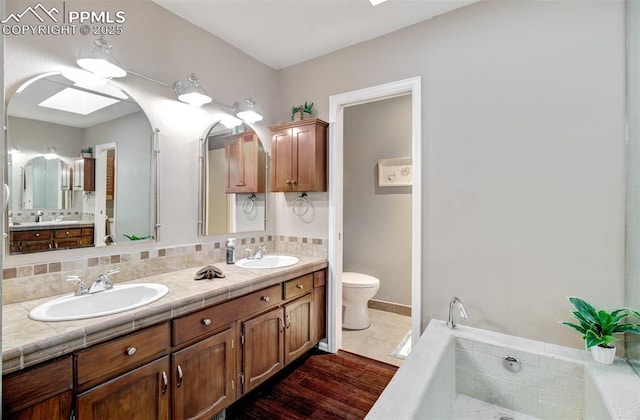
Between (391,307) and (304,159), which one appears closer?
(304,159)

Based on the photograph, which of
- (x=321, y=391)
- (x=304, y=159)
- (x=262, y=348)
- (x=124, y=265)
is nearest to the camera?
(x=124, y=265)

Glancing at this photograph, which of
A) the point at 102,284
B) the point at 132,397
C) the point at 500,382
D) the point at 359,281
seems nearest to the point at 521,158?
the point at 500,382

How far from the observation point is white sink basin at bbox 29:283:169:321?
136 centimetres

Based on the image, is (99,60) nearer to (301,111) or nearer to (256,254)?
(301,111)

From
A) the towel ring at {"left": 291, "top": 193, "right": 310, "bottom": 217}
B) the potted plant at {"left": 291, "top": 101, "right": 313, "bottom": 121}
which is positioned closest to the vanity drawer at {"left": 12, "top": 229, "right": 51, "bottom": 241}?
the towel ring at {"left": 291, "top": 193, "right": 310, "bottom": 217}

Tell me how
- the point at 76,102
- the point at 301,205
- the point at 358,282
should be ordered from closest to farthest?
the point at 76,102
the point at 301,205
the point at 358,282

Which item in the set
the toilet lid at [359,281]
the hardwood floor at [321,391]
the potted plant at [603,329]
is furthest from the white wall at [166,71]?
the potted plant at [603,329]

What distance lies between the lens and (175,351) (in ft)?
5.08

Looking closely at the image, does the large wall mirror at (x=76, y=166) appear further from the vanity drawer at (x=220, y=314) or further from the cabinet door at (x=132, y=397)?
the cabinet door at (x=132, y=397)

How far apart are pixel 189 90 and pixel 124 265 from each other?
49.0 inches

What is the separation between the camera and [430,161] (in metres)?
2.21

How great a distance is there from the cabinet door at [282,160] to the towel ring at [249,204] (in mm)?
212

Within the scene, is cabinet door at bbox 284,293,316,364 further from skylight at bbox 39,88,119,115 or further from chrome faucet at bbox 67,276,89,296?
skylight at bbox 39,88,119,115

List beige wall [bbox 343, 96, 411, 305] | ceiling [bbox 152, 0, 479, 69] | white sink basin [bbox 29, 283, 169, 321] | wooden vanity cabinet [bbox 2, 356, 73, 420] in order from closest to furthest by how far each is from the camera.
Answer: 1. wooden vanity cabinet [bbox 2, 356, 73, 420]
2. white sink basin [bbox 29, 283, 169, 321]
3. ceiling [bbox 152, 0, 479, 69]
4. beige wall [bbox 343, 96, 411, 305]
